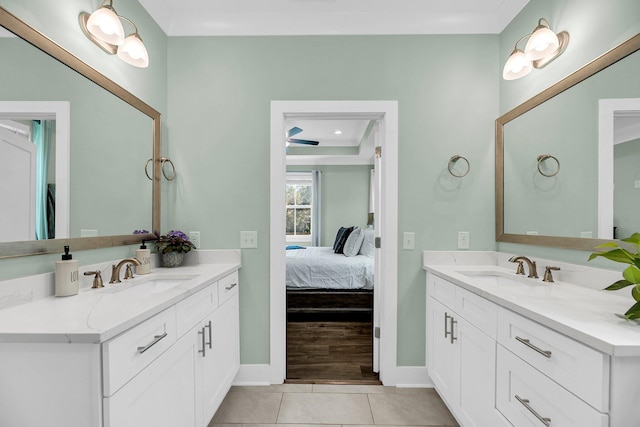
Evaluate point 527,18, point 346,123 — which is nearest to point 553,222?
point 527,18

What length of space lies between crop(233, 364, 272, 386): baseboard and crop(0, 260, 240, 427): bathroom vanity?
60 centimetres

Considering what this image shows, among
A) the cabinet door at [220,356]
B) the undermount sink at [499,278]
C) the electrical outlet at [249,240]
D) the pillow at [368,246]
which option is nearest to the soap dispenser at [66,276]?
the cabinet door at [220,356]

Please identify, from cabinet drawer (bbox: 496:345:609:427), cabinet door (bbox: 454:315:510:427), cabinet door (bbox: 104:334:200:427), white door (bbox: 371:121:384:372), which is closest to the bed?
white door (bbox: 371:121:384:372)

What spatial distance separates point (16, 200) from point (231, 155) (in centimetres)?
118

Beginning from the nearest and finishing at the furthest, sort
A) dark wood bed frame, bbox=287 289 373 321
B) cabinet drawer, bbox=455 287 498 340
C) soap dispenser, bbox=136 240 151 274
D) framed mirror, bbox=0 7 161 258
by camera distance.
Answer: framed mirror, bbox=0 7 161 258 → cabinet drawer, bbox=455 287 498 340 → soap dispenser, bbox=136 240 151 274 → dark wood bed frame, bbox=287 289 373 321

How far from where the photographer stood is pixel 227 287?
1.82m

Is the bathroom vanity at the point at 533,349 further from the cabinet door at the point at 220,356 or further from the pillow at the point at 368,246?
the pillow at the point at 368,246

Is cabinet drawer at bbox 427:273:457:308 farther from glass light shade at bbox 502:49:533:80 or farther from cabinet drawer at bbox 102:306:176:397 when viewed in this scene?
cabinet drawer at bbox 102:306:176:397

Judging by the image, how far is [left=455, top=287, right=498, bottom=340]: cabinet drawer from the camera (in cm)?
127

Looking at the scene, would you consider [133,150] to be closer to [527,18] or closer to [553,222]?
[553,222]

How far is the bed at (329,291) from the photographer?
3.27m

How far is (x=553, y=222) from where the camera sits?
1.58 meters

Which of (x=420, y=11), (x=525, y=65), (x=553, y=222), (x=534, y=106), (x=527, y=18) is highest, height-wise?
(x=420, y=11)

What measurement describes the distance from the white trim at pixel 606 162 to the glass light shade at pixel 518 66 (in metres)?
0.51
